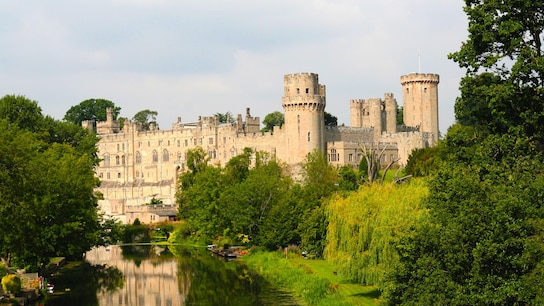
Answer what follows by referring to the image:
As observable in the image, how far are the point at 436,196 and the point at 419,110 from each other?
7143 cm

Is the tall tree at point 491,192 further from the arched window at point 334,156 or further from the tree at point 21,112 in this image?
the arched window at point 334,156

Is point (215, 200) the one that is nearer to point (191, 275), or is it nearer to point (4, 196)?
point (191, 275)

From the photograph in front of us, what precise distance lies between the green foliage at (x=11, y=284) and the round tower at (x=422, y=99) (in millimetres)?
65800

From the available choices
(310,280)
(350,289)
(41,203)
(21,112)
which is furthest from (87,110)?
(350,289)

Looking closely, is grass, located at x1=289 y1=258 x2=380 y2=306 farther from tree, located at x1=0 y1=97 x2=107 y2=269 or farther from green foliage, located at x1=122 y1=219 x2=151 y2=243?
green foliage, located at x1=122 y1=219 x2=151 y2=243

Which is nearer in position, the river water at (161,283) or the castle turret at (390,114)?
the river water at (161,283)

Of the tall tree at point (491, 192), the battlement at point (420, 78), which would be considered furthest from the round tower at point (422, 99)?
the tall tree at point (491, 192)

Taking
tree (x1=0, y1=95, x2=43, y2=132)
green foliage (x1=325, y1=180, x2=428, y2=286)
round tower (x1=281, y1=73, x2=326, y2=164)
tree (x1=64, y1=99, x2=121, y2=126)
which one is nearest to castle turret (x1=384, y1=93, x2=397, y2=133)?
round tower (x1=281, y1=73, x2=326, y2=164)

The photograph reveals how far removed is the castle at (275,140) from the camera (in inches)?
3346

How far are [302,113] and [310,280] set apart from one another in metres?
45.8

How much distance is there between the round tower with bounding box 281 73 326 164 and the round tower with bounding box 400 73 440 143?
51.2 ft

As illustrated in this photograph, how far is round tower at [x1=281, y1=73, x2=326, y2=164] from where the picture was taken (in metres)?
84.4

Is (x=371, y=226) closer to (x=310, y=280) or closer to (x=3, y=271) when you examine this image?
(x=310, y=280)

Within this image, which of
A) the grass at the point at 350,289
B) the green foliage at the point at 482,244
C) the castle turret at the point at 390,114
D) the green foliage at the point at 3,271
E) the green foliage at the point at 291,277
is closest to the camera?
the green foliage at the point at 482,244
